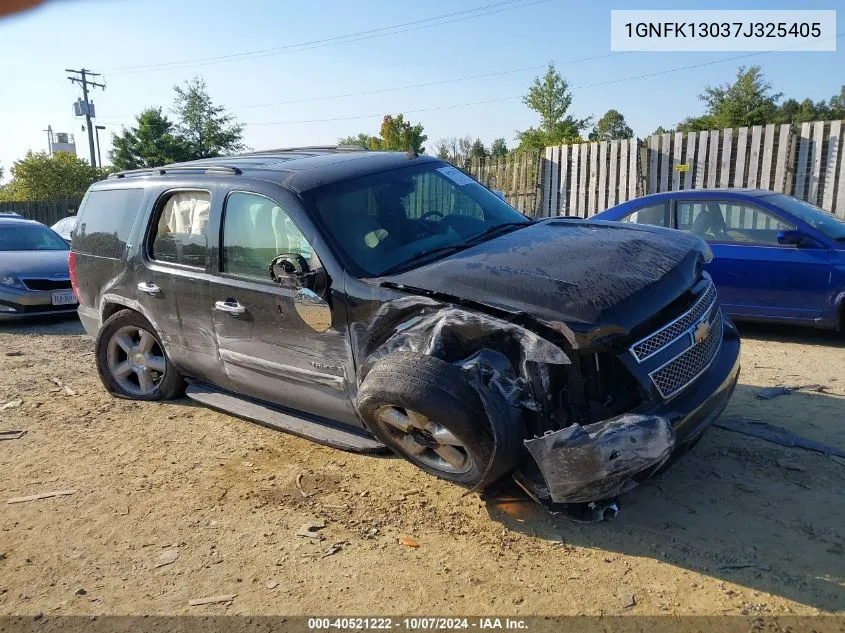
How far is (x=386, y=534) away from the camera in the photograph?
324 cm

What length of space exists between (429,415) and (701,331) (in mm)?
1470

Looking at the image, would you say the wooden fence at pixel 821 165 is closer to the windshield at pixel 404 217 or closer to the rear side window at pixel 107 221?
the windshield at pixel 404 217

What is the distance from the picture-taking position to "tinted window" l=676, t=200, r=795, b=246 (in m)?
6.49

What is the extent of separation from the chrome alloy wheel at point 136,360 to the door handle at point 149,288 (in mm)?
403

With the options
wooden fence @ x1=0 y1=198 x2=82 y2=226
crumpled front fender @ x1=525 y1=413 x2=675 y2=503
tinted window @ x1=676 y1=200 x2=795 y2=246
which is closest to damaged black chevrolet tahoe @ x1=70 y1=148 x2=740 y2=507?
crumpled front fender @ x1=525 y1=413 x2=675 y2=503

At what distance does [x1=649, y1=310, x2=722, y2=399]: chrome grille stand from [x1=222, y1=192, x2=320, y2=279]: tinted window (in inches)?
78.5

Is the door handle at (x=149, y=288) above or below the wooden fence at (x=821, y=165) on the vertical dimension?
below

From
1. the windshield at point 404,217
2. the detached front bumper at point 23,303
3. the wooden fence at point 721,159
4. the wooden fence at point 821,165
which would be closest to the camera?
the windshield at point 404,217

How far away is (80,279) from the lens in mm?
5633

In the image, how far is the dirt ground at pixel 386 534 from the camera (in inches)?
108

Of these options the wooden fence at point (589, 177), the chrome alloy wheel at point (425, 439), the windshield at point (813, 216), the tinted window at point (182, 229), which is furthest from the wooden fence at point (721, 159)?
the chrome alloy wheel at point (425, 439)

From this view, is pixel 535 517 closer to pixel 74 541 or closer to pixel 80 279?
pixel 74 541

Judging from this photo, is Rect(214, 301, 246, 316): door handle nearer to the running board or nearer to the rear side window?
the running board

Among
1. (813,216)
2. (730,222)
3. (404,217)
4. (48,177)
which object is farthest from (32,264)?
(48,177)
